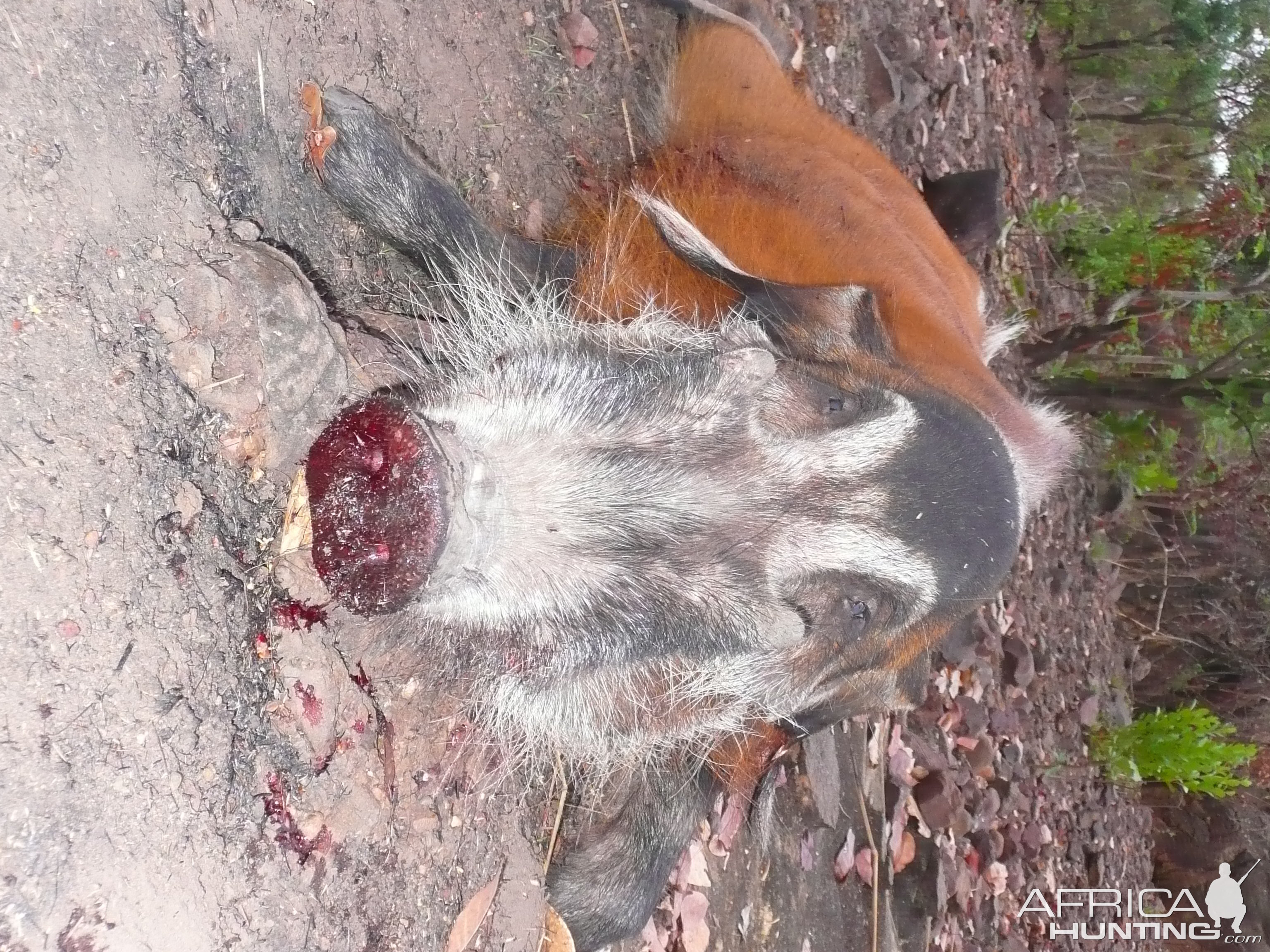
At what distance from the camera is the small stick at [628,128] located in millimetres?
4254

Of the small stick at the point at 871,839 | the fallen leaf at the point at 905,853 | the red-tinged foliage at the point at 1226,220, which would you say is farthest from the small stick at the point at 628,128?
the red-tinged foliage at the point at 1226,220

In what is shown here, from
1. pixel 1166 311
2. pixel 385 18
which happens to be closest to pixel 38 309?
pixel 385 18

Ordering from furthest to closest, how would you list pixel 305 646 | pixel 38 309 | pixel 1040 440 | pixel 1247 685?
pixel 1247 685, pixel 1040 440, pixel 305 646, pixel 38 309

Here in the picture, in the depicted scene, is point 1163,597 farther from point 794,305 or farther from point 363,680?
point 363,680

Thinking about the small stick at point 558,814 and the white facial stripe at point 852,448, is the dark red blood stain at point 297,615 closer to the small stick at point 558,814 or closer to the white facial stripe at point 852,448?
the small stick at point 558,814

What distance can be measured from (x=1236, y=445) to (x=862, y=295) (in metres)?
4.62

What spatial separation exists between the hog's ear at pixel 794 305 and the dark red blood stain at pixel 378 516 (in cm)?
127

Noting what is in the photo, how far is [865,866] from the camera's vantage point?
4.96 metres

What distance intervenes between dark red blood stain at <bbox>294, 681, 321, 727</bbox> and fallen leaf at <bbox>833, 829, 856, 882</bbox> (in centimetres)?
301

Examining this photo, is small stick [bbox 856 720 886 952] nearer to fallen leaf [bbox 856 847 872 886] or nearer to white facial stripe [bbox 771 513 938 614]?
fallen leaf [bbox 856 847 872 886]

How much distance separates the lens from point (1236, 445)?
6.55m

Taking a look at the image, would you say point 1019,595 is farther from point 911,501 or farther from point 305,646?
point 305,646

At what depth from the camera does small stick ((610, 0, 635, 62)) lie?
4.25m

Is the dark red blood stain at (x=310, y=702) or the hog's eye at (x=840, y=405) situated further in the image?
the hog's eye at (x=840, y=405)
